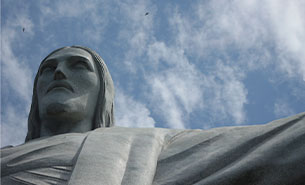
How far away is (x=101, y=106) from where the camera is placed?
8953 millimetres

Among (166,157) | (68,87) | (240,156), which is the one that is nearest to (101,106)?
(68,87)

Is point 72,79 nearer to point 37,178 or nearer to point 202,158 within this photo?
point 37,178

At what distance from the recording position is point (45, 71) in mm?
9102

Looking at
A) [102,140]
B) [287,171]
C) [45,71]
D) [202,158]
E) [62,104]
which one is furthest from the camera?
[45,71]

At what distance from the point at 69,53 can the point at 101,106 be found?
3.69ft

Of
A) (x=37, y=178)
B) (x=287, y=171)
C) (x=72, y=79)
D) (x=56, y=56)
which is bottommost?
(x=287, y=171)

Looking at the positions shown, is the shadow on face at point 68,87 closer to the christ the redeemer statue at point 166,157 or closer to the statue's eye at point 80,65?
the statue's eye at point 80,65

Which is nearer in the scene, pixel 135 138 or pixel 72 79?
pixel 135 138

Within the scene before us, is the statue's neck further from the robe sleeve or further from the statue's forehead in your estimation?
the robe sleeve

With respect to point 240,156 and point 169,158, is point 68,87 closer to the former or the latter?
point 169,158

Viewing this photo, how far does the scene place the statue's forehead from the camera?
29.6ft

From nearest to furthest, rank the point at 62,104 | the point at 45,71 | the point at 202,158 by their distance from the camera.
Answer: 1. the point at 202,158
2. the point at 62,104
3. the point at 45,71

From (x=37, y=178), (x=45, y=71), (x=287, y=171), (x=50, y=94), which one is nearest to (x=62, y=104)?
(x=50, y=94)

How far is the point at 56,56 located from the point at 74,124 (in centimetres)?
137
